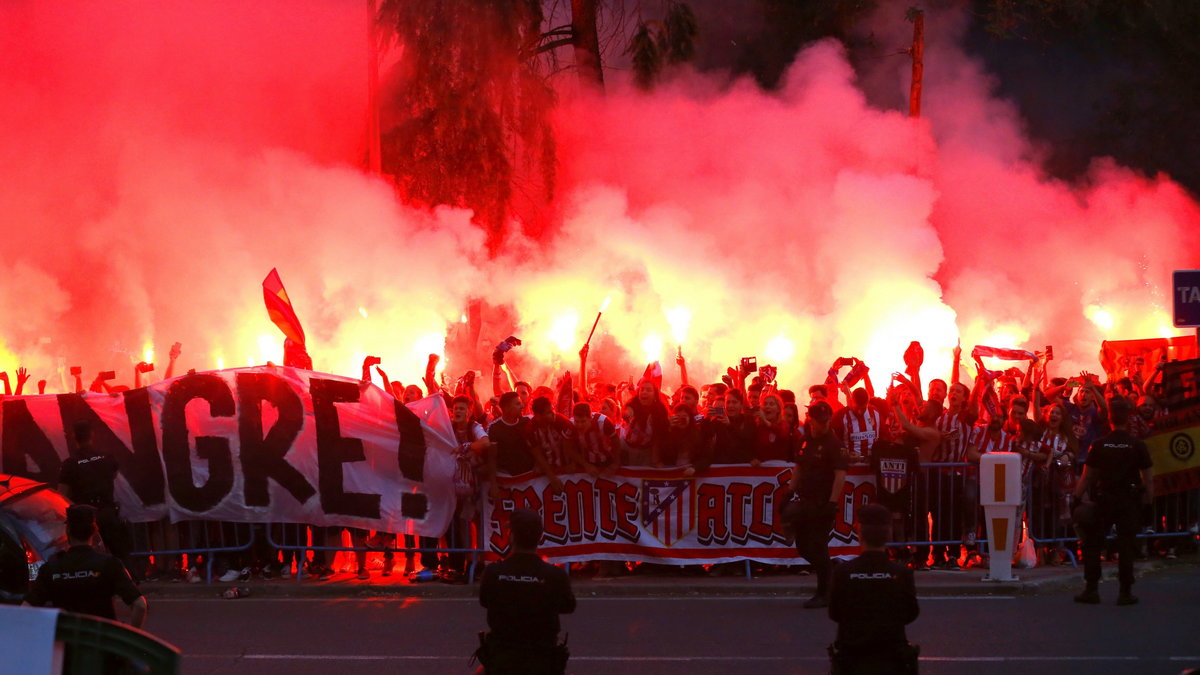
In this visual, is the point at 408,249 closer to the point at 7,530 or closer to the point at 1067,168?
the point at 7,530

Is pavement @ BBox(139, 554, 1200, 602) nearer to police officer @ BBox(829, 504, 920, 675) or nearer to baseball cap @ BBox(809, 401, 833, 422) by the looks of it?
baseball cap @ BBox(809, 401, 833, 422)

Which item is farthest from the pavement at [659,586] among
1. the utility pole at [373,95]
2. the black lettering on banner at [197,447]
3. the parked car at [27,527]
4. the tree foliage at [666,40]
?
the tree foliage at [666,40]

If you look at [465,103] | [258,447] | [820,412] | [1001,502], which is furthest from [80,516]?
[465,103]

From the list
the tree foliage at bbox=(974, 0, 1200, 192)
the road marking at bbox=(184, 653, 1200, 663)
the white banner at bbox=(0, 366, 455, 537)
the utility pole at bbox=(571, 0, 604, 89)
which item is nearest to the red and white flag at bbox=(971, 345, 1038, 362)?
the white banner at bbox=(0, 366, 455, 537)

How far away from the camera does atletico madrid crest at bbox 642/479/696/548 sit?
10.9m

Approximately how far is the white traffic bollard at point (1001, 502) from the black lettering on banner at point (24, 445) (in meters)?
7.10

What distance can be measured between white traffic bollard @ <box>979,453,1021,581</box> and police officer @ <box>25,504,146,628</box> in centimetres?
638

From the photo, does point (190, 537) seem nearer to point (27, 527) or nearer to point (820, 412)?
point (27, 527)

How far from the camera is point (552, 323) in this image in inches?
819

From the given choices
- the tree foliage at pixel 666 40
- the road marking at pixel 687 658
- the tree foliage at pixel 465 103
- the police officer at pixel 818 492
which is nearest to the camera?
the road marking at pixel 687 658

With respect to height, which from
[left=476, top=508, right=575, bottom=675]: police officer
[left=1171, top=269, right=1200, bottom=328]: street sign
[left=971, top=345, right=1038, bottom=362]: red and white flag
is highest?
[left=971, top=345, right=1038, bottom=362]: red and white flag

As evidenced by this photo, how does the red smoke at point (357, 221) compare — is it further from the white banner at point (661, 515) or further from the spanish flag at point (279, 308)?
the white banner at point (661, 515)

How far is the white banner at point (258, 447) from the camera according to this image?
11.1 metres

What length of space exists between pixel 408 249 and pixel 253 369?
29.0 ft
